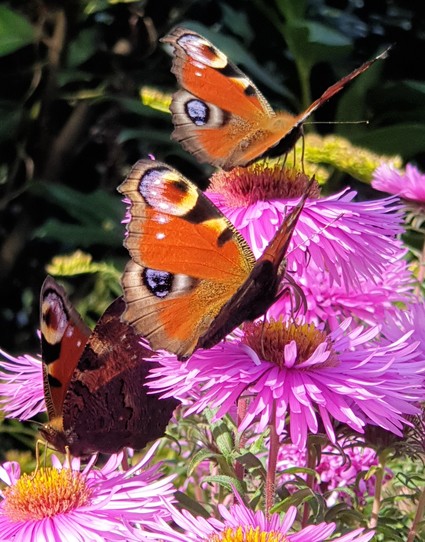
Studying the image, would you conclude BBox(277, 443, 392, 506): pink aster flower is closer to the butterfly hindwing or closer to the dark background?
the butterfly hindwing

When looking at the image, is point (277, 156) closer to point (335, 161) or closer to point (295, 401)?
point (335, 161)

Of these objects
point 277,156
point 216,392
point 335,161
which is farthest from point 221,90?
point 216,392

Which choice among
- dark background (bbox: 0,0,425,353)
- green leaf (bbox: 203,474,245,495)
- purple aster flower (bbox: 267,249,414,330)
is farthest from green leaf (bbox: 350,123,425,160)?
green leaf (bbox: 203,474,245,495)

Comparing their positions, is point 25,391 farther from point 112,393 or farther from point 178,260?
point 178,260

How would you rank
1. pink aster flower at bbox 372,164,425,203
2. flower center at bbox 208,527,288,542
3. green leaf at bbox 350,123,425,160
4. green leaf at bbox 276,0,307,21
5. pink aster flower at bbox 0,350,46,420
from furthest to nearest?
green leaf at bbox 276,0,307,21
green leaf at bbox 350,123,425,160
pink aster flower at bbox 372,164,425,203
pink aster flower at bbox 0,350,46,420
flower center at bbox 208,527,288,542

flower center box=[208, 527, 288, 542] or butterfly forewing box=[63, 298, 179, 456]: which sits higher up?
flower center box=[208, 527, 288, 542]

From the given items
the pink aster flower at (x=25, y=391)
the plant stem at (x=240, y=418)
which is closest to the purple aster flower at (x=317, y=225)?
the plant stem at (x=240, y=418)

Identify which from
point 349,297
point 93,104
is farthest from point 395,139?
point 349,297
